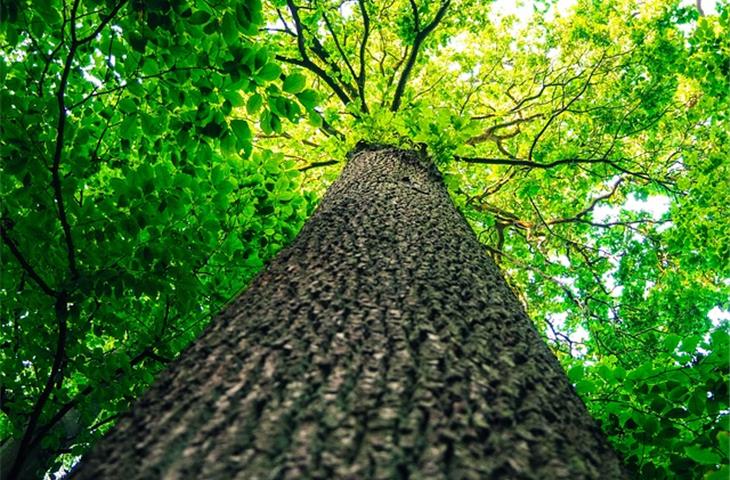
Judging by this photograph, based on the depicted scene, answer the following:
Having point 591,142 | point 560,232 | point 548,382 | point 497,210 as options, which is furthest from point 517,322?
point 560,232

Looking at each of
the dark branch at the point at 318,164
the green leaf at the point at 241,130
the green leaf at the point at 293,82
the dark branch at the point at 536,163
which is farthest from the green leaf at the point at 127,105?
the dark branch at the point at 318,164

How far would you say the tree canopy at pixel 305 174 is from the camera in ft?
7.59

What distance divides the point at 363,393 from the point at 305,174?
762 centimetres

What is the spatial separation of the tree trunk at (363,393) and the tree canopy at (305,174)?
2.90 feet

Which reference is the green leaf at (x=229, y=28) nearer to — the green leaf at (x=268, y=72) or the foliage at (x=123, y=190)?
the foliage at (x=123, y=190)

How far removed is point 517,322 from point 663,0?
8.13m

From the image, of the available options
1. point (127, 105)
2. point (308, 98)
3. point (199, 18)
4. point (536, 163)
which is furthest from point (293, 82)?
point (536, 163)

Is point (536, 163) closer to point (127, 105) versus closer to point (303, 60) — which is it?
point (303, 60)

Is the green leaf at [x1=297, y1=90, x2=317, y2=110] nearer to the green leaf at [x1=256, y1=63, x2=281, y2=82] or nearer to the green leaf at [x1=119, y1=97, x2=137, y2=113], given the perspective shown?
the green leaf at [x1=256, y1=63, x2=281, y2=82]

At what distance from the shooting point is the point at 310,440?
3.22 ft

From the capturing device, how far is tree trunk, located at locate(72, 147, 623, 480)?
965 millimetres

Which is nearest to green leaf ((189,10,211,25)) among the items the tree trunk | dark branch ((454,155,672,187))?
the tree trunk

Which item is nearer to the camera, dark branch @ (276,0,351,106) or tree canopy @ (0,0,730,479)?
tree canopy @ (0,0,730,479)

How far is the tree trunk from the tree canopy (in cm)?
88
